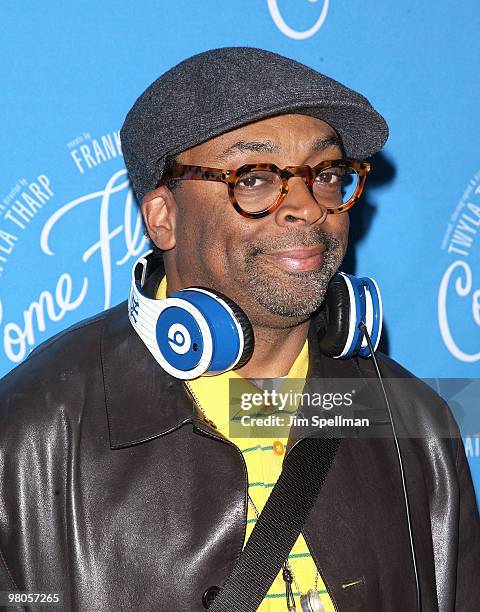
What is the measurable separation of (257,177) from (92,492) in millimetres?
623

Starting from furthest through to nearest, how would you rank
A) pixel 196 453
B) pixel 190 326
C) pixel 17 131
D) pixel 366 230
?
pixel 366 230
pixel 17 131
pixel 196 453
pixel 190 326

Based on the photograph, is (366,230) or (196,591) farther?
(366,230)

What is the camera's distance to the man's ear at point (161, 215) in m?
2.00

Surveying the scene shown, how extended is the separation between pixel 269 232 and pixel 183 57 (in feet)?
1.97

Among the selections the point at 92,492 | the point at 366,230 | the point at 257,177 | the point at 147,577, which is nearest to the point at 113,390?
the point at 92,492

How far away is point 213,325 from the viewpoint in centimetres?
175

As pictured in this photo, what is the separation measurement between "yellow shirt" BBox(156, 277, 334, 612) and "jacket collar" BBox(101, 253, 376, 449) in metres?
0.04

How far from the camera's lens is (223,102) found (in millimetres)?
1824

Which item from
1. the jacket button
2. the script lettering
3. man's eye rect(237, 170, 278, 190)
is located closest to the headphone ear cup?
man's eye rect(237, 170, 278, 190)

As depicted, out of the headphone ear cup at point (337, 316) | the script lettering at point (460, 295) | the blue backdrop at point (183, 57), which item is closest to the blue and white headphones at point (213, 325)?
the headphone ear cup at point (337, 316)

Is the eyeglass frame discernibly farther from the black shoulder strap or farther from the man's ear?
the black shoulder strap

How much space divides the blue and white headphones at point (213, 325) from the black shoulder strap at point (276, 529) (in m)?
0.21

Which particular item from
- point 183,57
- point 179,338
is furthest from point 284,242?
point 183,57

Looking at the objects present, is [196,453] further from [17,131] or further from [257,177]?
[17,131]
